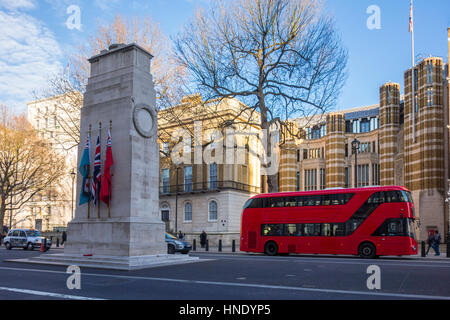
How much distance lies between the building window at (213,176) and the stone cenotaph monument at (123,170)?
993 inches

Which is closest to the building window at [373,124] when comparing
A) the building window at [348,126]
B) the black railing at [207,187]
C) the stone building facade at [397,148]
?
the stone building facade at [397,148]

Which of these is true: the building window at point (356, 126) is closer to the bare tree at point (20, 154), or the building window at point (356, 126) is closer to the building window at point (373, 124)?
the building window at point (373, 124)

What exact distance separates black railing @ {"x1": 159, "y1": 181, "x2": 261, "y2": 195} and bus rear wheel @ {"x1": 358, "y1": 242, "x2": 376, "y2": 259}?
20.3 metres

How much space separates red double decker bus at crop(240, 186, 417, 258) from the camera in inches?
758

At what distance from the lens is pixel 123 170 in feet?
47.3

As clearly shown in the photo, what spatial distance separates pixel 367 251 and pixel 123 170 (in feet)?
39.6

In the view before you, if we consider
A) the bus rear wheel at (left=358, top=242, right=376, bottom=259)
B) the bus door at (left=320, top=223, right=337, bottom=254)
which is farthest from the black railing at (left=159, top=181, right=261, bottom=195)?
the bus rear wheel at (left=358, top=242, right=376, bottom=259)

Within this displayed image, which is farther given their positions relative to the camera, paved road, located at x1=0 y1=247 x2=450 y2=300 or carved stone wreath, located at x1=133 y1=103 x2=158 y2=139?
carved stone wreath, located at x1=133 y1=103 x2=158 y2=139

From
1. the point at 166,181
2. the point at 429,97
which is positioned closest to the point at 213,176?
the point at 166,181

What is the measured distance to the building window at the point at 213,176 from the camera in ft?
134

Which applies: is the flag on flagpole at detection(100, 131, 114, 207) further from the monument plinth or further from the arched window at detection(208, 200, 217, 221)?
the arched window at detection(208, 200, 217, 221)

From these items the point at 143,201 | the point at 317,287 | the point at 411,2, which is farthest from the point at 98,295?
the point at 411,2
